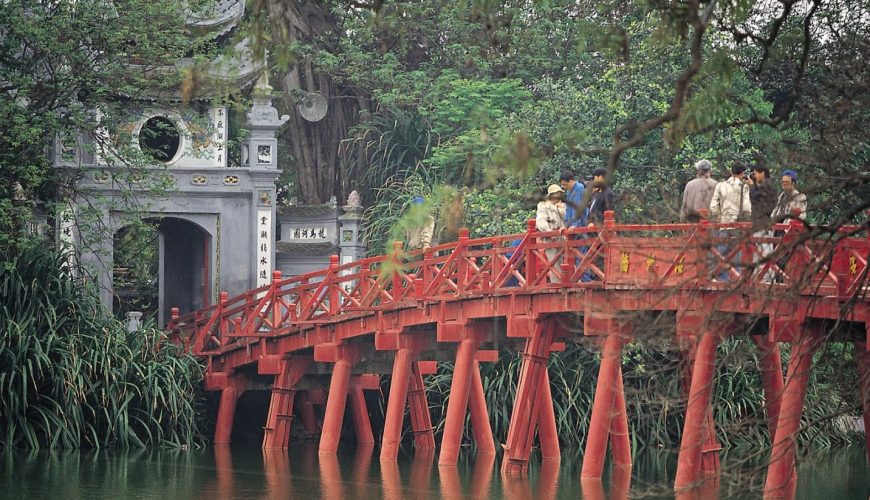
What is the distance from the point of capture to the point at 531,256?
23.5 m

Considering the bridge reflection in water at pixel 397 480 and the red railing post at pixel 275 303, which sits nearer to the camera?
the bridge reflection in water at pixel 397 480

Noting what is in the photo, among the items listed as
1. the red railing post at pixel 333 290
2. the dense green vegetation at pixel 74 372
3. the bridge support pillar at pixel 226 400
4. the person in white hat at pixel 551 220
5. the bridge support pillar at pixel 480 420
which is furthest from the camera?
the bridge support pillar at pixel 226 400

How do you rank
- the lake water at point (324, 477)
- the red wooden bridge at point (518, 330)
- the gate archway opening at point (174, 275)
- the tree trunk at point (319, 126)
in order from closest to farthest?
the red wooden bridge at point (518, 330) → the lake water at point (324, 477) → the gate archway opening at point (174, 275) → the tree trunk at point (319, 126)

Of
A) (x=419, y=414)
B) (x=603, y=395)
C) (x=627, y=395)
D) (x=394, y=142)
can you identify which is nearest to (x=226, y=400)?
(x=419, y=414)

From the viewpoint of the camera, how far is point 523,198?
10.9 metres

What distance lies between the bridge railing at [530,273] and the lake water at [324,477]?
7.36ft

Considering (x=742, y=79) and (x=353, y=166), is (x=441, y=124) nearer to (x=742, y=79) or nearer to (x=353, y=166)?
(x=353, y=166)

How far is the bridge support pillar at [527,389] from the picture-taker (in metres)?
23.8

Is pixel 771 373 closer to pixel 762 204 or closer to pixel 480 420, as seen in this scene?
pixel 480 420

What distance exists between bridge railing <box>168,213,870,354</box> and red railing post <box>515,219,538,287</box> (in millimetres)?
13

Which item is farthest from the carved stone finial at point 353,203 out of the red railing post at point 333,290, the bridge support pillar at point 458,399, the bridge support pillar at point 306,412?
the bridge support pillar at point 458,399

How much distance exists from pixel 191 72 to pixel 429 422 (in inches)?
747

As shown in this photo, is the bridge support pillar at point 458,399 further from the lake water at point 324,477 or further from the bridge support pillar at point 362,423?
the bridge support pillar at point 362,423

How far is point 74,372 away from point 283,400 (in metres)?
3.77
